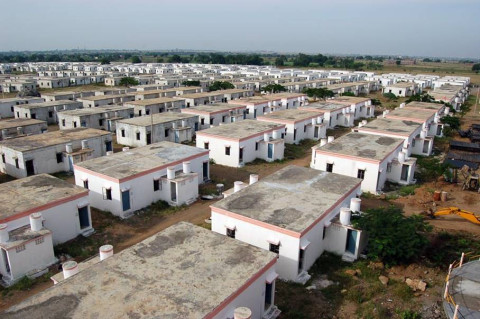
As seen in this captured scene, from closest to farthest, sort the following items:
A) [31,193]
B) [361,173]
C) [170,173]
→ [31,193], [170,173], [361,173]

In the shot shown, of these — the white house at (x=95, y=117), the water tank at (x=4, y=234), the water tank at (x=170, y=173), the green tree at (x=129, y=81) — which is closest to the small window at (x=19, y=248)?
the water tank at (x=4, y=234)

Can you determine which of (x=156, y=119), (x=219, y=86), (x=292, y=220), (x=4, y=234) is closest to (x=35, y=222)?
(x=4, y=234)

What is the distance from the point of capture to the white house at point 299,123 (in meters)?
41.0

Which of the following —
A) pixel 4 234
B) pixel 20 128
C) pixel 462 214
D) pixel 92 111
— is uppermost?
pixel 92 111

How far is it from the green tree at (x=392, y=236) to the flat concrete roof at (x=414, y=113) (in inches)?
1124

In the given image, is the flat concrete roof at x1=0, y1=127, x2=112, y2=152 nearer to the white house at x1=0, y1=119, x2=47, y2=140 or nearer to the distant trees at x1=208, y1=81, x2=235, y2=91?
the white house at x1=0, y1=119, x2=47, y2=140

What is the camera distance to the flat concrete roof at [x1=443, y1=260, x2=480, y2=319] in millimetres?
12768

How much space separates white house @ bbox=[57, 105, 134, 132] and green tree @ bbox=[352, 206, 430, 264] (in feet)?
113

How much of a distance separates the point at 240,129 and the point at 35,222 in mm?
22043

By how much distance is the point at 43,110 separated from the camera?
1885 inches

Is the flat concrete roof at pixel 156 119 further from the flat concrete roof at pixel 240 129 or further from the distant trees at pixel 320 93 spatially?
the distant trees at pixel 320 93

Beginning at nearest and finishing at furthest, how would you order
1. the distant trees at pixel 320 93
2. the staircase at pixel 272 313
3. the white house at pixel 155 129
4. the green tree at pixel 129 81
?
the staircase at pixel 272 313, the white house at pixel 155 129, the distant trees at pixel 320 93, the green tree at pixel 129 81

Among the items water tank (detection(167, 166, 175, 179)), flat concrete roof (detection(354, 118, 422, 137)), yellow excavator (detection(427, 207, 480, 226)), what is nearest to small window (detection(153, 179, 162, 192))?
water tank (detection(167, 166, 175, 179))

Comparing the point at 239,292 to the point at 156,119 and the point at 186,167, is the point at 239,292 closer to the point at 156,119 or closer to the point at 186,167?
the point at 186,167
